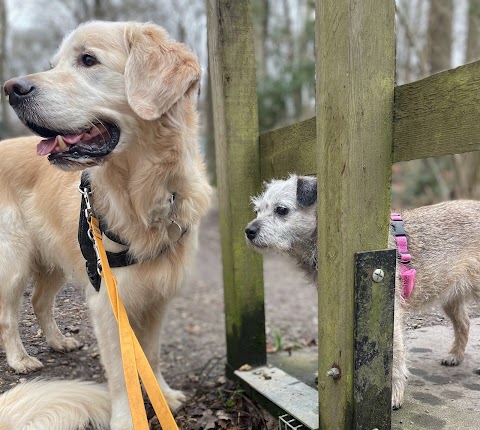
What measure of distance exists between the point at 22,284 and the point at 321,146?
72.7 inches

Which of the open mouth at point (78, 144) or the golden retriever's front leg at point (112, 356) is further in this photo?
the golden retriever's front leg at point (112, 356)

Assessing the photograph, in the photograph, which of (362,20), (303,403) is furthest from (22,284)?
(362,20)

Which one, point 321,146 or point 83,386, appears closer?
point 321,146

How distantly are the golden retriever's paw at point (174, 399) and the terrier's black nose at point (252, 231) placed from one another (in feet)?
3.83

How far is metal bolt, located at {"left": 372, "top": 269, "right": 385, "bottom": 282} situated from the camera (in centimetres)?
175

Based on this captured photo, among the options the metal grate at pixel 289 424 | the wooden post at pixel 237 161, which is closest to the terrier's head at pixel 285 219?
the wooden post at pixel 237 161

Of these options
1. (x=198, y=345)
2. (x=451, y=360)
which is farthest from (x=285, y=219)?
(x=198, y=345)

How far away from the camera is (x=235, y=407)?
2.83 metres

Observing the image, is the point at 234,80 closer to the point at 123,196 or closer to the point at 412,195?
the point at 123,196

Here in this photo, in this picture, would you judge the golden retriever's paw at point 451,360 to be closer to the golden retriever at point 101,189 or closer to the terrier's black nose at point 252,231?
the terrier's black nose at point 252,231

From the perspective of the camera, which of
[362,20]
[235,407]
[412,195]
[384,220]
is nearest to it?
[362,20]

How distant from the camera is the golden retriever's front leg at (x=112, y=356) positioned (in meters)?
2.44

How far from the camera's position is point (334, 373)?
1843 mm

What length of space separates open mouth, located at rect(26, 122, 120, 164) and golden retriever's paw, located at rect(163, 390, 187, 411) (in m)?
1.65
